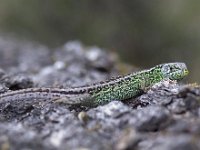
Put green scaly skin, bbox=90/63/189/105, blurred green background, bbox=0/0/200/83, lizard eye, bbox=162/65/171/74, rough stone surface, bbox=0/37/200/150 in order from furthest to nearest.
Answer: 1. blurred green background, bbox=0/0/200/83
2. lizard eye, bbox=162/65/171/74
3. green scaly skin, bbox=90/63/189/105
4. rough stone surface, bbox=0/37/200/150

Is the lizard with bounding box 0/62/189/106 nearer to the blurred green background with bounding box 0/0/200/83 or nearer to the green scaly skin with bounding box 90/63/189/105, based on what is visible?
the green scaly skin with bounding box 90/63/189/105

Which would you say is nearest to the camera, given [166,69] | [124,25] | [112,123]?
[112,123]

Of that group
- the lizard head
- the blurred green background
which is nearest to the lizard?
the lizard head

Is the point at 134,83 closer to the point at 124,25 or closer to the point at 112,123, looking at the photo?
the point at 112,123

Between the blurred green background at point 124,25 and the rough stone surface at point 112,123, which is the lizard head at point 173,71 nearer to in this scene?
the rough stone surface at point 112,123

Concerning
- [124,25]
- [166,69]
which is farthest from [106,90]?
[124,25]

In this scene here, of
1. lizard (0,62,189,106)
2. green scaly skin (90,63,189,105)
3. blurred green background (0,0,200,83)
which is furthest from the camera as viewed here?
blurred green background (0,0,200,83)

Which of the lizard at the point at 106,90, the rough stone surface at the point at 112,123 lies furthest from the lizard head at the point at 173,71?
the rough stone surface at the point at 112,123
